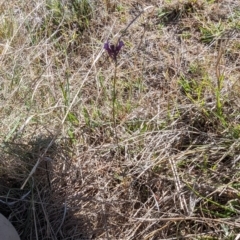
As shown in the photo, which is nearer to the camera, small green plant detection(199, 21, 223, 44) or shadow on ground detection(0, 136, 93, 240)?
shadow on ground detection(0, 136, 93, 240)

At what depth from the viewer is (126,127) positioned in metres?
1.77

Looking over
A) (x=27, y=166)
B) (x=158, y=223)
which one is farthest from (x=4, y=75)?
(x=158, y=223)

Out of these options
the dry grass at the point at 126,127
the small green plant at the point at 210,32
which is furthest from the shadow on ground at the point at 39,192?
the small green plant at the point at 210,32

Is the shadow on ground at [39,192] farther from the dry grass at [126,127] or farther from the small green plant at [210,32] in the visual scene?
the small green plant at [210,32]

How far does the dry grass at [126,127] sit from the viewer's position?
59.8 inches

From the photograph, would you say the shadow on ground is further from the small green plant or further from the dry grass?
the small green plant

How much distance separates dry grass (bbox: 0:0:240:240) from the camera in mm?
1520

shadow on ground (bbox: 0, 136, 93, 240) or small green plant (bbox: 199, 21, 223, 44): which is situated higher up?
small green plant (bbox: 199, 21, 223, 44)

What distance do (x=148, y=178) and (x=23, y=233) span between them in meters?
0.49

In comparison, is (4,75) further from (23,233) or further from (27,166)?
(23,233)

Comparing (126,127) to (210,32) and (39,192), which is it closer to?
(39,192)

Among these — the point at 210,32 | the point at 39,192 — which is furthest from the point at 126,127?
the point at 210,32

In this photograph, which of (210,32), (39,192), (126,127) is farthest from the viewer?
(210,32)

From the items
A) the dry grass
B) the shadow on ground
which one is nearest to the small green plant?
the dry grass
